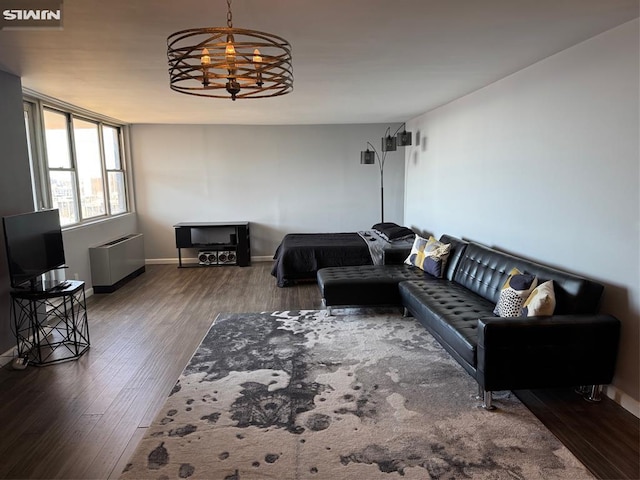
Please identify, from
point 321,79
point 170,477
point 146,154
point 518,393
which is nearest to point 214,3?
point 321,79

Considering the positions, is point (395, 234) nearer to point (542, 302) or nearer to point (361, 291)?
point (361, 291)

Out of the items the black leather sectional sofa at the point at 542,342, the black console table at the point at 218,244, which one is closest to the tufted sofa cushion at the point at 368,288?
the black leather sectional sofa at the point at 542,342

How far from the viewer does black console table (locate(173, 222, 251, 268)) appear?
7355 mm

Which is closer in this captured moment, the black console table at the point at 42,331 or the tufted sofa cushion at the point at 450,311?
the tufted sofa cushion at the point at 450,311

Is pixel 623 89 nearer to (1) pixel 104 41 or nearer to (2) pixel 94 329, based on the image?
(1) pixel 104 41

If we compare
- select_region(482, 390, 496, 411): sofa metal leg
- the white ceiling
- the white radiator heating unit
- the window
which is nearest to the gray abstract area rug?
select_region(482, 390, 496, 411): sofa metal leg

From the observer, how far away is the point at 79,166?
18.7 ft

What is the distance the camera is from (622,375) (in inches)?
112

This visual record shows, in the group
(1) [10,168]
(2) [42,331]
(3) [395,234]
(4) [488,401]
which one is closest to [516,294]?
(4) [488,401]

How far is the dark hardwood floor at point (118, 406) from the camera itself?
7.83ft

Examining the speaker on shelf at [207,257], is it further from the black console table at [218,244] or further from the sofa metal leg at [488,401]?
the sofa metal leg at [488,401]

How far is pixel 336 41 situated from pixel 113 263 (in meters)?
4.49

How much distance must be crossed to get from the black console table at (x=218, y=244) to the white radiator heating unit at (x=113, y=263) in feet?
2.65

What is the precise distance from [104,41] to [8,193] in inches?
70.8
